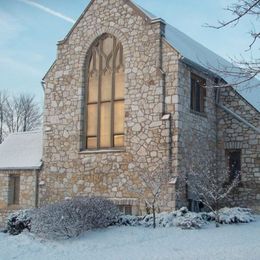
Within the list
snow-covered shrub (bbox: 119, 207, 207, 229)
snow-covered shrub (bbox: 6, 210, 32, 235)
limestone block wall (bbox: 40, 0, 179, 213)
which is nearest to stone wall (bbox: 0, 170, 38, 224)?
limestone block wall (bbox: 40, 0, 179, 213)

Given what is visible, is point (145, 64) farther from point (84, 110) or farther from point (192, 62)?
point (84, 110)

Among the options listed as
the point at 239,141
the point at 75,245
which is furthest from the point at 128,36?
the point at 75,245

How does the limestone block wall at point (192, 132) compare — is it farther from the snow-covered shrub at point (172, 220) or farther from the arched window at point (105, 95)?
the arched window at point (105, 95)

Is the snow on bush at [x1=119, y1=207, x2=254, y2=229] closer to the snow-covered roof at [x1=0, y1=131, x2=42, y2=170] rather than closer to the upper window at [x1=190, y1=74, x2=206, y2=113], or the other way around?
the upper window at [x1=190, y1=74, x2=206, y2=113]

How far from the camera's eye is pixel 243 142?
1906cm

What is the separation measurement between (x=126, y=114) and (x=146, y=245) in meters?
6.77

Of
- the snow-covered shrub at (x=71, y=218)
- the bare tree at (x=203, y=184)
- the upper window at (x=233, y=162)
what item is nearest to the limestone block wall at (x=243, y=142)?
the upper window at (x=233, y=162)

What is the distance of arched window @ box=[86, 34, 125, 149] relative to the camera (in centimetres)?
1872

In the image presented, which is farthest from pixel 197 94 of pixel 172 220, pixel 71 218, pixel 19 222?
pixel 19 222

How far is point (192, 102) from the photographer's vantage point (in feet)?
61.0

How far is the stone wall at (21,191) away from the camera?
20.5 metres

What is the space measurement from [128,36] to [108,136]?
3.89 metres

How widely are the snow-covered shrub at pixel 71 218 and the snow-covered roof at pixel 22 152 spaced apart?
19.9 feet

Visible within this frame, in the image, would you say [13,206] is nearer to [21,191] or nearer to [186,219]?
[21,191]
